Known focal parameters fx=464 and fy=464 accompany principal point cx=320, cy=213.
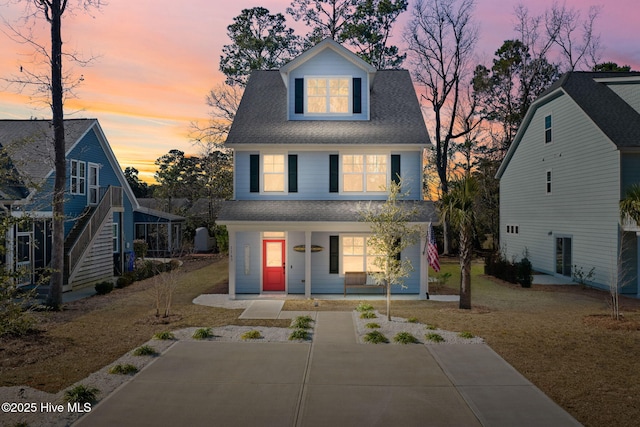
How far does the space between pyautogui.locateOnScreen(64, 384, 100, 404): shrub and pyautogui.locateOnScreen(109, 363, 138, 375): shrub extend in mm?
1127

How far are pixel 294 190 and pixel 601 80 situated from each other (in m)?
16.4

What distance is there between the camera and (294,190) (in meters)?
19.0

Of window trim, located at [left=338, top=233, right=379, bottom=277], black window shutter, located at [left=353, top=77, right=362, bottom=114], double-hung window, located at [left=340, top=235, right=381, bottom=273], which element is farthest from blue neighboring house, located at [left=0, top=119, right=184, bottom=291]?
black window shutter, located at [left=353, top=77, right=362, bottom=114]

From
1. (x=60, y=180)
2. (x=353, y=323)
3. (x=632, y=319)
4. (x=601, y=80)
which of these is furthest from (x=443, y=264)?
(x=60, y=180)

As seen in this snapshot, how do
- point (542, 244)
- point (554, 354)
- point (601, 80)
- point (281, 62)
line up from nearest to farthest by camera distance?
point (554, 354) → point (601, 80) → point (542, 244) → point (281, 62)

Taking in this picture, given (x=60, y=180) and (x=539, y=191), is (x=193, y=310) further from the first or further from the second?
(x=539, y=191)

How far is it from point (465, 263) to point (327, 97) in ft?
30.8

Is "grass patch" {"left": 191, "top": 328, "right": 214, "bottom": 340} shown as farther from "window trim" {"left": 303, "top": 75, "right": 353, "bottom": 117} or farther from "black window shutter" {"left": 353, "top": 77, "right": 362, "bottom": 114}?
"black window shutter" {"left": 353, "top": 77, "right": 362, "bottom": 114}

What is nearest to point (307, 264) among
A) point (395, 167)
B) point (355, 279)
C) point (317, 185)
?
point (355, 279)

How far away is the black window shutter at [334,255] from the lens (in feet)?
60.9

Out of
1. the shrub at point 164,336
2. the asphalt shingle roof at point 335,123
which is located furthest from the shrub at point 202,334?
the asphalt shingle roof at point 335,123

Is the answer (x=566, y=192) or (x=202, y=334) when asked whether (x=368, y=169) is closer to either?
(x=202, y=334)

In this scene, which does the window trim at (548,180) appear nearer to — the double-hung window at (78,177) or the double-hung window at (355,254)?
the double-hung window at (355,254)

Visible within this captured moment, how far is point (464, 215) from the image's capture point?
15062 mm
